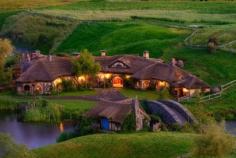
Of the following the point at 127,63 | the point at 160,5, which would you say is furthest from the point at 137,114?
the point at 160,5

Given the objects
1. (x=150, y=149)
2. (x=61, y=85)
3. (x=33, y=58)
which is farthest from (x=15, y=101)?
(x=150, y=149)

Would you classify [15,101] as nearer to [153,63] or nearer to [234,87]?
[153,63]

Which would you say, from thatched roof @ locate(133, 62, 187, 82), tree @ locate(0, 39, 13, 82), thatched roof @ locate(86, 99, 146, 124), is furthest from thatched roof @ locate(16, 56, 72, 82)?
thatched roof @ locate(86, 99, 146, 124)

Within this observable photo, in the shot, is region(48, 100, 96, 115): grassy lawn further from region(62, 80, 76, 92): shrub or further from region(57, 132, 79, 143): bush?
region(57, 132, 79, 143): bush

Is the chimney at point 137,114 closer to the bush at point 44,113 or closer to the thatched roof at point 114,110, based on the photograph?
the thatched roof at point 114,110

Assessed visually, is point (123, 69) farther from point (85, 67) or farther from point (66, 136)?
point (66, 136)

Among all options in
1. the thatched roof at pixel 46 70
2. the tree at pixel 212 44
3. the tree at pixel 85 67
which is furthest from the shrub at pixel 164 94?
the tree at pixel 212 44
